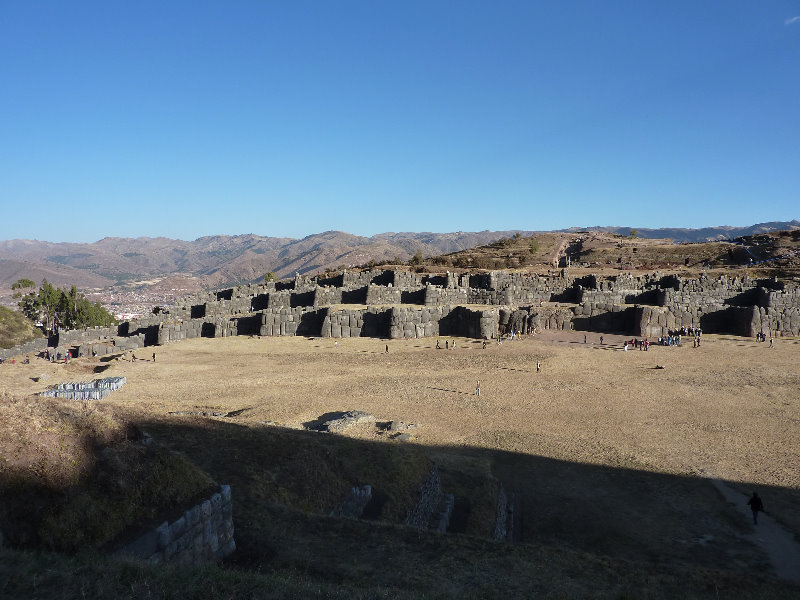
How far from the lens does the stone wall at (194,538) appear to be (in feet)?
24.7

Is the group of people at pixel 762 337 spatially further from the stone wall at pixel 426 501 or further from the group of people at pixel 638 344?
the stone wall at pixel 426 501

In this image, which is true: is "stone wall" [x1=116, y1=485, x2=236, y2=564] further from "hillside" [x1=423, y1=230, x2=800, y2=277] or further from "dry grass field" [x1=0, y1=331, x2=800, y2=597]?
"hillside" [x1=423, y1=230, x2=800, y2=277]

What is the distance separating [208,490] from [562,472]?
1255cm

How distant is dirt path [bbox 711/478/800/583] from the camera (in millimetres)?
11930

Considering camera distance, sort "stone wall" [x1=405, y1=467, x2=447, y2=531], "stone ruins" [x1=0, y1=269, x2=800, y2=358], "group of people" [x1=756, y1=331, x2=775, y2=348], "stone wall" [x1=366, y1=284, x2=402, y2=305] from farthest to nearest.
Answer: "stone wall" [x1=366, y1=284, x2=402, y2=305] → "stone ruins" [x1=0, y1=269, x2=800, y2=358] → "group of people" [x1=756, y1=331, x2=775, y2=348] → "stone wall" [x1=405, y1=467, x2=447, y2=531]

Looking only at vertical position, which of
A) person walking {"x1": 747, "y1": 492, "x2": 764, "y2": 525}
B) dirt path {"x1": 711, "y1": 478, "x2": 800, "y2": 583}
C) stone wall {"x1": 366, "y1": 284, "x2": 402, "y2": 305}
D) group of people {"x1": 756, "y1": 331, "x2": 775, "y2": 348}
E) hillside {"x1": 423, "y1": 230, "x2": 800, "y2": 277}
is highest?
hillside {"x1": 423, "y1": 230, "x2": 800, "y2": 277}

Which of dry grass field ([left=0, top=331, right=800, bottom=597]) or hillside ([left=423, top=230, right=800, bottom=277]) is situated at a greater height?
hillside ([left=423, top=230, right=800, bottom=277])

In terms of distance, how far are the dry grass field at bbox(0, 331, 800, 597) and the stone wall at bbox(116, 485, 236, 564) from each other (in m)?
0.52

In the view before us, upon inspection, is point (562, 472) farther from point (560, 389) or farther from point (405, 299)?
point (405, 299)

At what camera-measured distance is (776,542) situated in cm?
1311

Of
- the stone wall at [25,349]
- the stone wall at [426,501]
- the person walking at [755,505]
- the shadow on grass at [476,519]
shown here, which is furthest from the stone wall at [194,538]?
the stone wall at [25,349]

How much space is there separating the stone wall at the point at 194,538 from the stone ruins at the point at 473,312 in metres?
32.5

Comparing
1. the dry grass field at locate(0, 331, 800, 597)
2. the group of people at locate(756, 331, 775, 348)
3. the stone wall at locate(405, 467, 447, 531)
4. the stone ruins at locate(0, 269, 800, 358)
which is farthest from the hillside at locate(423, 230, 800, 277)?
the stone wall at locate(405, 467, 447, 531)

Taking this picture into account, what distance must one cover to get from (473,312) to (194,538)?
34793 millimetres
